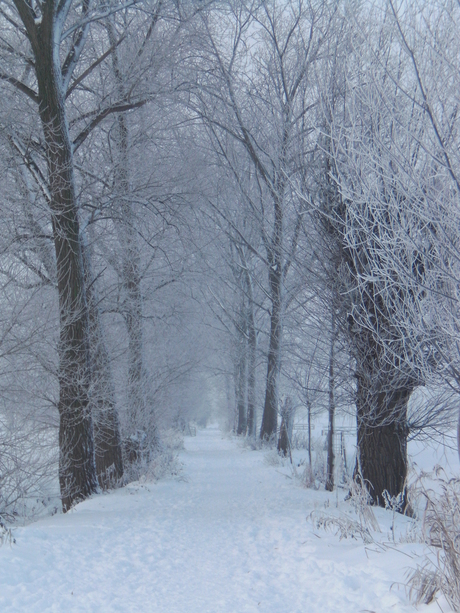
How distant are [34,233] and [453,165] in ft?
22.1

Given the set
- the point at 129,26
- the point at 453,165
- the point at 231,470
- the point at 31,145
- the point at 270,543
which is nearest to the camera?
the point at 453,165

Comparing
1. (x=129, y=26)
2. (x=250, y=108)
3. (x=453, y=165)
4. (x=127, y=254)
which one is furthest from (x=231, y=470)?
(x=453, y=165)

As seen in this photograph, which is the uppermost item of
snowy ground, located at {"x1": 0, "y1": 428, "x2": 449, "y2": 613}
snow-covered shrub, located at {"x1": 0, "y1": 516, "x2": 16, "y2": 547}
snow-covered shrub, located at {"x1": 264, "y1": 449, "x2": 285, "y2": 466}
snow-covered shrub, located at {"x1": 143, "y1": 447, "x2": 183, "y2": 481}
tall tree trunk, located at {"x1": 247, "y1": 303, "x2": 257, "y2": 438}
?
tall tree trunk, located at {"x1": 247, "y1": 303, "x2": 257, "y2": 438}

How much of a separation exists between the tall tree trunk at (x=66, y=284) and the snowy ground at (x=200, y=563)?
2.23 ft

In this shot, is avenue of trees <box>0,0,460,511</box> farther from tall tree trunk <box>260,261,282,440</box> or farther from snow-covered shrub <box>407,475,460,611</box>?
snow-covered shrub <box>407,475,460,611</box>

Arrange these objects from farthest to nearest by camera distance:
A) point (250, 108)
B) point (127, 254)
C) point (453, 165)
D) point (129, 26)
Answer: point (250, 108), point (127, 254), point (129, 26), point (453, 165)

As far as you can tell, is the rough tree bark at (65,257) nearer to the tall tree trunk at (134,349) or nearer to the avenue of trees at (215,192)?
the avenue of trees at (215,192)

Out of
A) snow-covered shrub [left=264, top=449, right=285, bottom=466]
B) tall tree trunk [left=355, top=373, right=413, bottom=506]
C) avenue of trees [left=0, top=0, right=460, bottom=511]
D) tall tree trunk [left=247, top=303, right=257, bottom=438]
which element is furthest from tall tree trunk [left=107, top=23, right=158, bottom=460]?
tall tree trunk [left=247, top=303, right=257, bottom=438]

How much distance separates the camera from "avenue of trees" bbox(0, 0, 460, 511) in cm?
519

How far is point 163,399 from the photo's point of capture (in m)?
14.9

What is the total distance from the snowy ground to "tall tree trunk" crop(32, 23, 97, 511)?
26.7 inches

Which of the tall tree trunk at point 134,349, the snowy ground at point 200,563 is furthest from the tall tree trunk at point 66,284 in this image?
the tall tree trunk at point 134,349

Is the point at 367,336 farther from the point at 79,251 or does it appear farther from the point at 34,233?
the point at 34,233

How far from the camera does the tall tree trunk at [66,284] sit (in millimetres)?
8211
